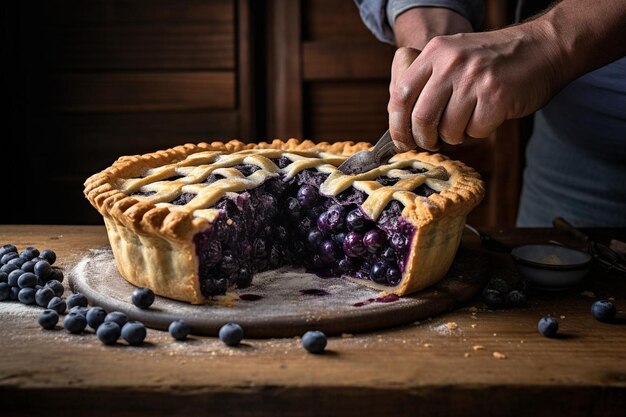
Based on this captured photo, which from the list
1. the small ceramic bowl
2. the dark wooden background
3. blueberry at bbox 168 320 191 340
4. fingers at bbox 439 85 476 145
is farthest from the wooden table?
the dark wooden background

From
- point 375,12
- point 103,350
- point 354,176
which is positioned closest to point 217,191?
point 354,176

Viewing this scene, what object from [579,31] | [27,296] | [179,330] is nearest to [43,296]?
[27,296]

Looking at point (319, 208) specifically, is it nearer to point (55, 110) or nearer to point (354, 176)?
point (354, 176)

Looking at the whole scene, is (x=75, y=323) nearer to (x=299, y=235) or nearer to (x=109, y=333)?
(x=109, y=333)

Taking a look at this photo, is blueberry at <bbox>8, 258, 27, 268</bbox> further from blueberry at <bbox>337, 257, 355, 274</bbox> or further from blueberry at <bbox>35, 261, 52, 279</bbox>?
blueberry at <bbox>337, 257, 355, 274</bbox>

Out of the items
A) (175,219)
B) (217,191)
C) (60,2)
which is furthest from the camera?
(60,2)

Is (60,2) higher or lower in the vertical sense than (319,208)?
higher

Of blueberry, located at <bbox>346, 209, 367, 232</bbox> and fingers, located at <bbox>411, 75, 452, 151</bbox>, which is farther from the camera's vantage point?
blueberry, located at <bbox>346, 209, 367, 232</bbox>
